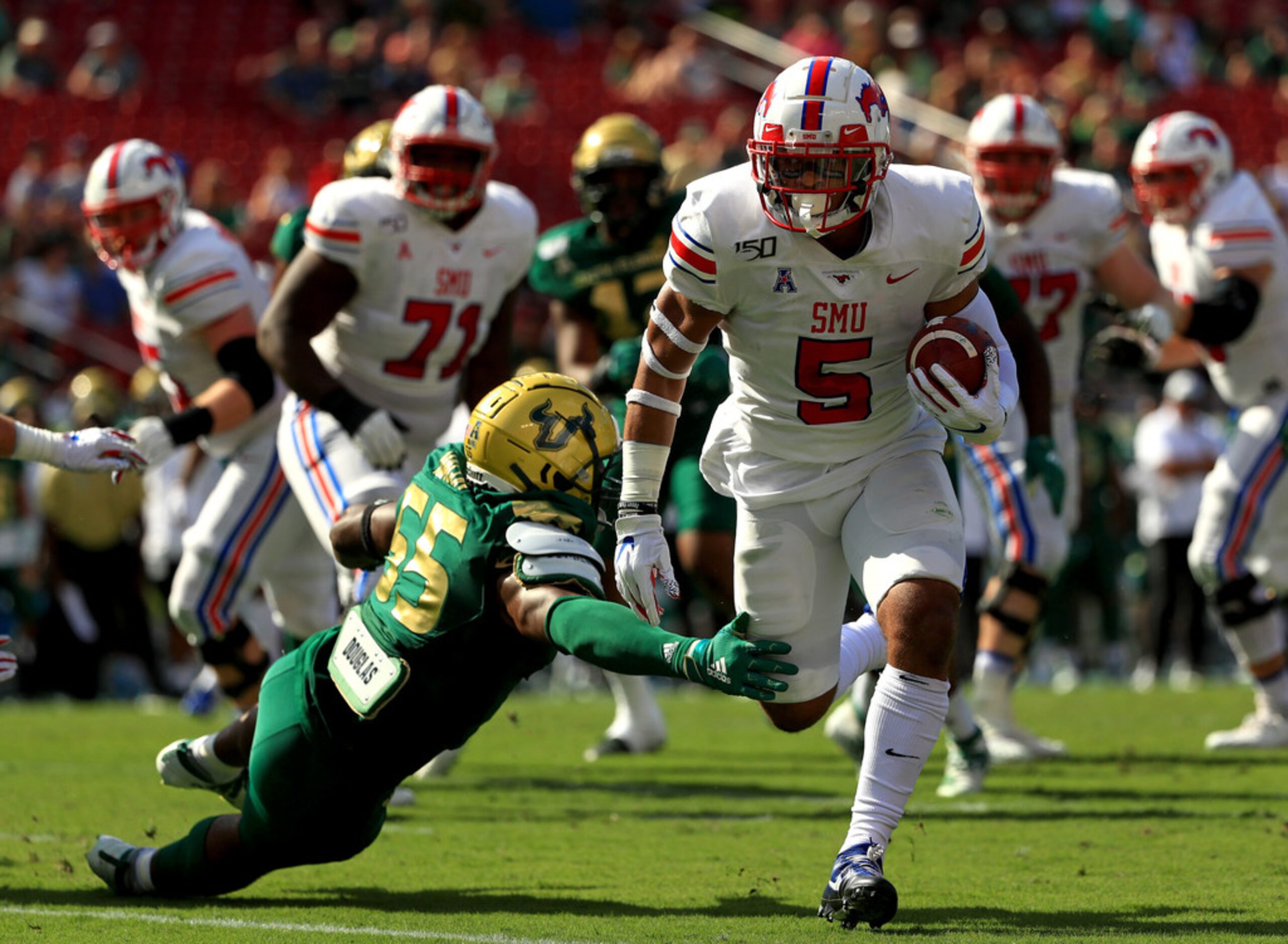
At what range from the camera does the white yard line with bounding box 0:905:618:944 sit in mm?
3777

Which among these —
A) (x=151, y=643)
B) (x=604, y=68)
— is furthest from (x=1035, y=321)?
(x=604, y=68)

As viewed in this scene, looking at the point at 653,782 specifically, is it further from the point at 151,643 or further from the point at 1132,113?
the point at 1132,113

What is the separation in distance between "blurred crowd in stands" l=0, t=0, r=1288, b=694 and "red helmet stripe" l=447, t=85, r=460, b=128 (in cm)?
411

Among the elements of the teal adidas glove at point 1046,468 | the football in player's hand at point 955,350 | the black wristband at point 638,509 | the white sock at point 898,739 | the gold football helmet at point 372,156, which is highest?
the gold football helmet at point 372,156

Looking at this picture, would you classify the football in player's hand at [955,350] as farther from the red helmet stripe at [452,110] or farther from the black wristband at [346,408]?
the red helmet stripe at [452,110]

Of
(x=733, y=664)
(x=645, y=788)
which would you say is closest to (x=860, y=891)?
(x=733, y=664)

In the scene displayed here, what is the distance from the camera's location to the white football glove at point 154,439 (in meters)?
5.77

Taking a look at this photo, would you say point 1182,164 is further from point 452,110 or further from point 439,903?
point 439,903

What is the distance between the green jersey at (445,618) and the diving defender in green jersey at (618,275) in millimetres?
2476

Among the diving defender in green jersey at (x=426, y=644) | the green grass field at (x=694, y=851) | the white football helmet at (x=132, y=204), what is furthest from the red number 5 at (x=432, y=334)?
the diving defender in green jersey at (x=426, y=644)

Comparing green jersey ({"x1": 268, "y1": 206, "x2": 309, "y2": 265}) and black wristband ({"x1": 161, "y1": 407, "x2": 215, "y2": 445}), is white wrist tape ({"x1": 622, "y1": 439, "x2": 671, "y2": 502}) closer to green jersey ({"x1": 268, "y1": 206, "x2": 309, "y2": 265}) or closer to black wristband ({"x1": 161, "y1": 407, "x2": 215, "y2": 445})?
black wristband ({"x1": 161, "y1": 407, "x2": 215, "y2": 445})

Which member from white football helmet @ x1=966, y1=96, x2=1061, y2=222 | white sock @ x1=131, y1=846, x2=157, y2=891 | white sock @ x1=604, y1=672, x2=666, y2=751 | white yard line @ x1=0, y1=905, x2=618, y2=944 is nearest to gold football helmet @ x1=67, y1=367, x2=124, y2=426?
white sock @ x1=604, y1=672, x2=666, y2=751

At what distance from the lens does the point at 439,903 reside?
170 inches

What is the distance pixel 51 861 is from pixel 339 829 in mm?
1187
